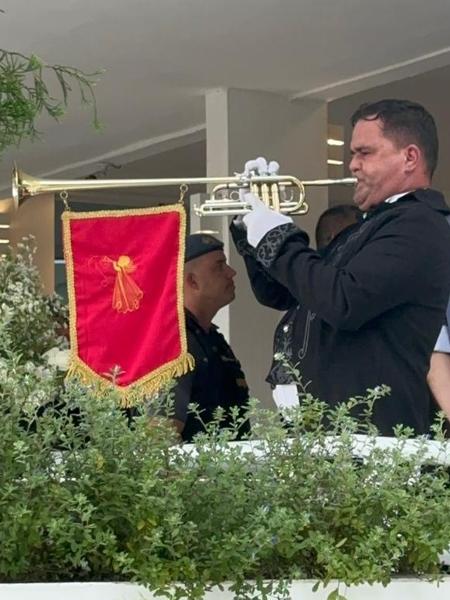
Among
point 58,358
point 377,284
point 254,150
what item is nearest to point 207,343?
point 58,358

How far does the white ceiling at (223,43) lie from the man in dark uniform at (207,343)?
1104mm

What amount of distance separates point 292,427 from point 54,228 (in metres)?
7.70

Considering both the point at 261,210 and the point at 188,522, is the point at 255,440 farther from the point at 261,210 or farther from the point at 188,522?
the point at 261,210

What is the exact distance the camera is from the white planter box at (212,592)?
1.49m

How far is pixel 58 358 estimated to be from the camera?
3.04 m

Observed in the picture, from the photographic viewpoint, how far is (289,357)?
2.34m

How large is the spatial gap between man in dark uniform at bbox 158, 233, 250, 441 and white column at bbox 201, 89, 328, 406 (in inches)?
72.1

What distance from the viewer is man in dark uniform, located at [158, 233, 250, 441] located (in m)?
3.15

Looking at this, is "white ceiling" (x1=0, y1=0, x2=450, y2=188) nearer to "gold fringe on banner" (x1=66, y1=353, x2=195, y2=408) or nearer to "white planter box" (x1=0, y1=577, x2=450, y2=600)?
"gold fringe on banner" (x1=66, y1=353, x2=195, y2=408)

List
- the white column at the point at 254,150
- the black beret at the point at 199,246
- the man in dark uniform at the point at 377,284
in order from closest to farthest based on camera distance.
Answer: the man in dark uniform at the point at 377,284, the black beret at the point at 199,246, the white column at the point at 254,150

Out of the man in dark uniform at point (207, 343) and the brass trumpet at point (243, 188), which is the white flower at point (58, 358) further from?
the brass trumpet at point (243, 188)

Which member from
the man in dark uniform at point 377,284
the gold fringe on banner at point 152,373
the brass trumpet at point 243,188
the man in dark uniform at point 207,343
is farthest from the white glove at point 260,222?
the man in dark uniform at point 207,343

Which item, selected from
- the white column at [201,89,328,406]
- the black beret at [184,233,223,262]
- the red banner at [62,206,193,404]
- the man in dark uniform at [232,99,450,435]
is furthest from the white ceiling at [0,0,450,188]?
the man in dark uniform at [232,99,450,435]

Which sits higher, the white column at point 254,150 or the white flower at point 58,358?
the white column at point 254,150
